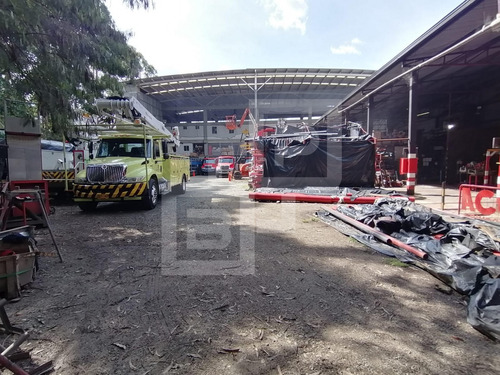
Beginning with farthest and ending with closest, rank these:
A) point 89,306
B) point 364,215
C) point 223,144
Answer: point 223,144
point 364,215
point 89,306

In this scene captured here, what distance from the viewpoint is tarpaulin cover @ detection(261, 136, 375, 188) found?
A: 10555mm

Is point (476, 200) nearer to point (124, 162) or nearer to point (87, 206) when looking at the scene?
point (124, 162)

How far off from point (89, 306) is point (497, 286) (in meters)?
4.11

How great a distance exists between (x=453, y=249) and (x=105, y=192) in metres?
7.54

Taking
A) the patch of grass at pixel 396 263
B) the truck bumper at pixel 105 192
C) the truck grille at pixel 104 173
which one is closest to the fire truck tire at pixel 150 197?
the truck bumper at pixel 105 192

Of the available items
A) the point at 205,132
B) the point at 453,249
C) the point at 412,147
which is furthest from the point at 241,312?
the point at 205,132

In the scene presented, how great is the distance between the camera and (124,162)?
7758 mm


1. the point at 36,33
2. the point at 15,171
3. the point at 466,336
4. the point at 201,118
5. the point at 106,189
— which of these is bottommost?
the point at 466,336

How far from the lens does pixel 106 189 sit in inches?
283

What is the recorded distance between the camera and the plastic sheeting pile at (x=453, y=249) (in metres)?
2.62

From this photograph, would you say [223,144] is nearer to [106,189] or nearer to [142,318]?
[106,189]

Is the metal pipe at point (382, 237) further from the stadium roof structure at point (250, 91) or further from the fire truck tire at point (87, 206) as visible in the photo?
the stadium roof structure at point (250, 91)

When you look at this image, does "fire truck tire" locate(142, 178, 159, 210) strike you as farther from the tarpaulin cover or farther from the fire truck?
the tarpaulin cover

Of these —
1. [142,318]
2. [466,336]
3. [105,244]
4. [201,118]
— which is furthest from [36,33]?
[201,118]
